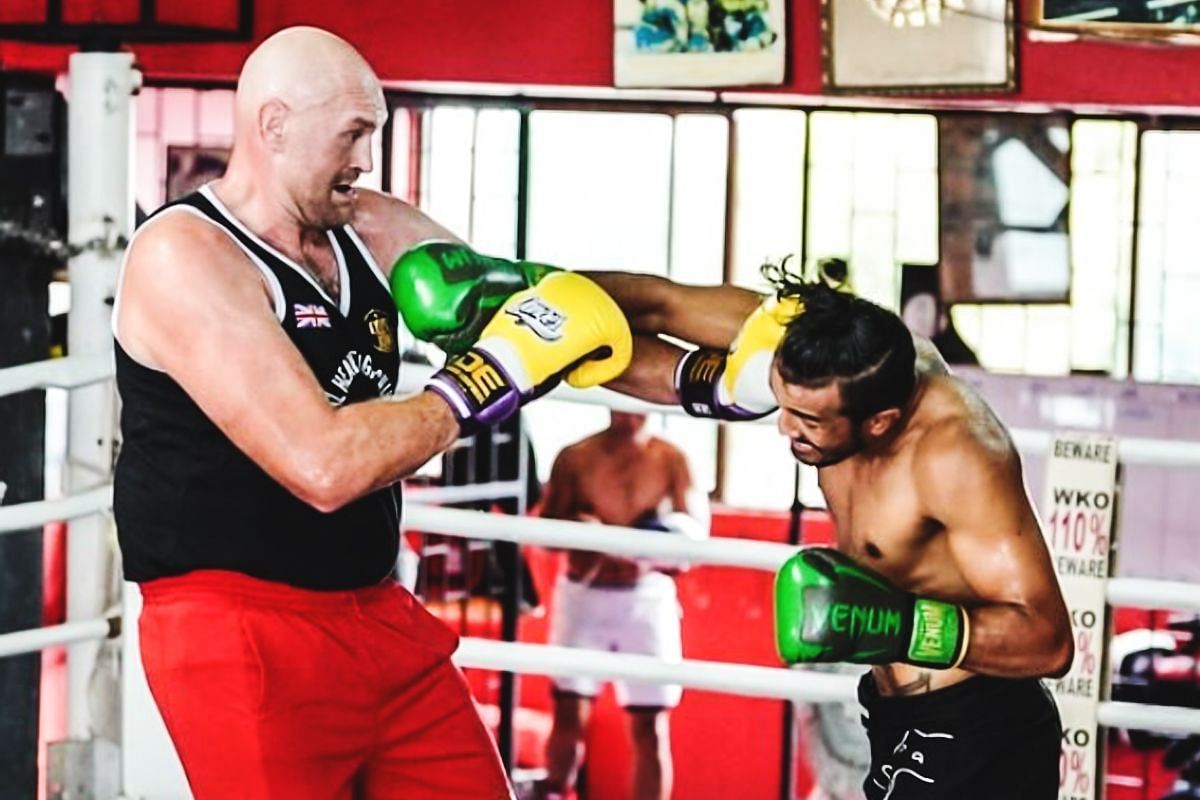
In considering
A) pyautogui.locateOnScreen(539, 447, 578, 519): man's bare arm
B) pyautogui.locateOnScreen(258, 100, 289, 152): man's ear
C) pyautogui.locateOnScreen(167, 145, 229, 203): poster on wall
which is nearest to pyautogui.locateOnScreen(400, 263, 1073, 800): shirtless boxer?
pyautogui.locateOnScreen(258, 100, 289, 152): man's ear

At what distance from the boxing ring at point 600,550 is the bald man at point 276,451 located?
0.64 meters

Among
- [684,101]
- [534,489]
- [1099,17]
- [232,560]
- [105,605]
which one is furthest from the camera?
[534,489]

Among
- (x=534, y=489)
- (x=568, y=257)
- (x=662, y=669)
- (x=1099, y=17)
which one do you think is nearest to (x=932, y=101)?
(x=1099, y=17)

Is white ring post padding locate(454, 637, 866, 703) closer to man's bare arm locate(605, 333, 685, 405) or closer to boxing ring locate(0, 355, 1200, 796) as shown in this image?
boxing ring locate(0, 355, 1200, 796)

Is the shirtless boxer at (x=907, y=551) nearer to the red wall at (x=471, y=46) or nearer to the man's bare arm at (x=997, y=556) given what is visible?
the man's bare arm at (x=997, y=556)

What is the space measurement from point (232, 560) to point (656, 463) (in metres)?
3.41

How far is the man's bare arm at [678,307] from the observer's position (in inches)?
127

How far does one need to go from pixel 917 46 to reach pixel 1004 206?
1.53 ft

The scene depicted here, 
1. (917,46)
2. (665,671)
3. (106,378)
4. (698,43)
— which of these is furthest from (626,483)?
(106,378)

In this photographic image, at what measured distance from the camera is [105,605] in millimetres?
3625

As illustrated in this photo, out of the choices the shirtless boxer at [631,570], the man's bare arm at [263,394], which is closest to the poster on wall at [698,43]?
the shirtless boxer at [631,570]

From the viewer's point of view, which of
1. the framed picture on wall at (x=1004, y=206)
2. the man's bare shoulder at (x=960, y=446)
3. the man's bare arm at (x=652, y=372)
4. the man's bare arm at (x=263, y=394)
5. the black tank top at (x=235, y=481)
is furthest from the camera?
the framed picture on wall at (x=1004, y=206)

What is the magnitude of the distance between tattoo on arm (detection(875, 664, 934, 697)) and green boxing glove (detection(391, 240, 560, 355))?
2.24ft

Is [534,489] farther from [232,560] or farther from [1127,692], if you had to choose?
[232,560]
